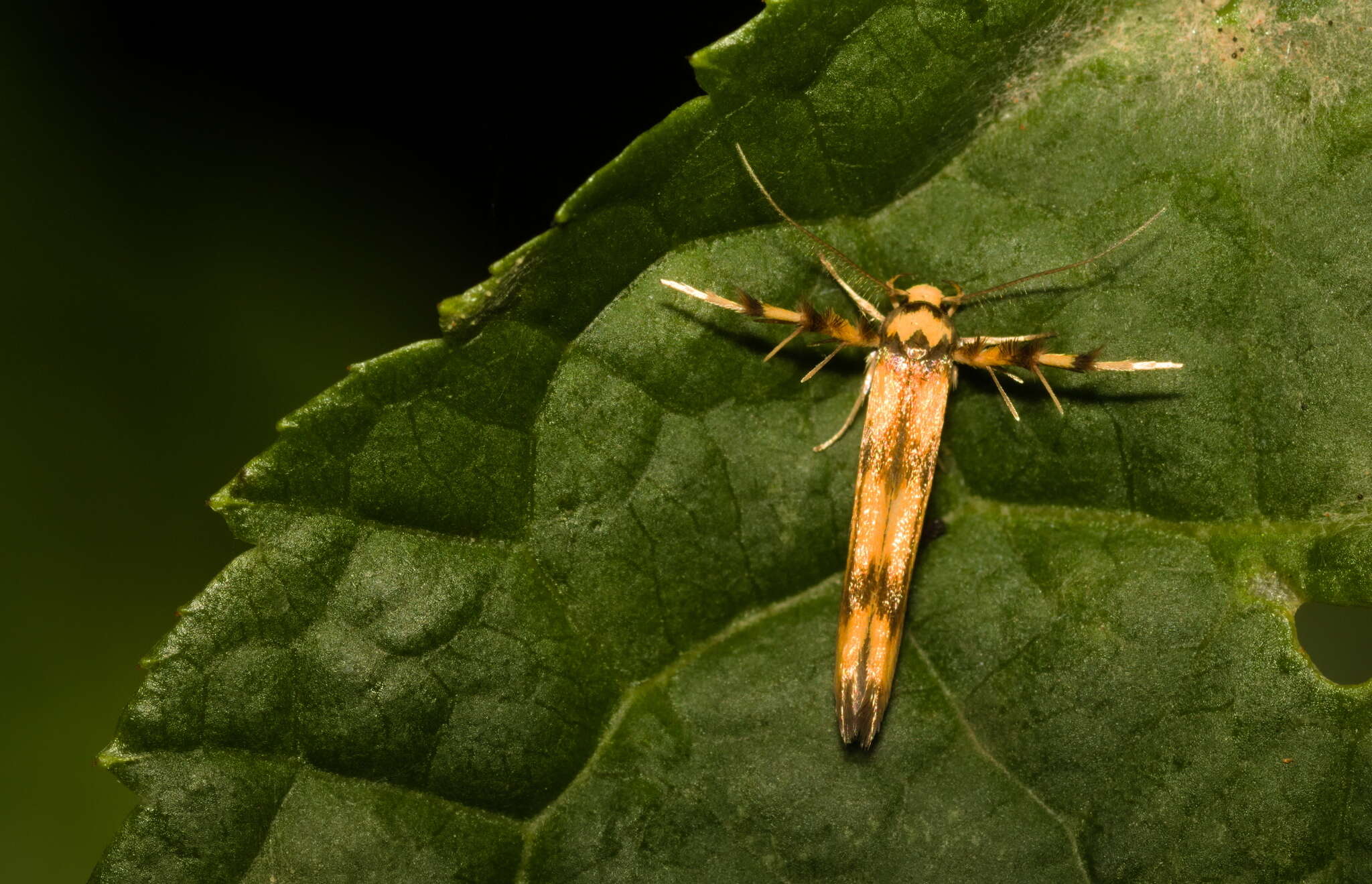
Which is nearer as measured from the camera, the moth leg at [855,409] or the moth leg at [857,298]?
the moth leg at [857,298]

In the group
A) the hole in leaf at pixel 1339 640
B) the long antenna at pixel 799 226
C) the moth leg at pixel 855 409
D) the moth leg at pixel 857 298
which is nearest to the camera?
the long antenna at pixel 799 226

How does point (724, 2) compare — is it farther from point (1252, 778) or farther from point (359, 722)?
point (1252, 778)

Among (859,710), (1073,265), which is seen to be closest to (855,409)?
(1073,265)

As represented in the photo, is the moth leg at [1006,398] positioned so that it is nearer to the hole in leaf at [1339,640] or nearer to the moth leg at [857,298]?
the moth leg at [857,298]

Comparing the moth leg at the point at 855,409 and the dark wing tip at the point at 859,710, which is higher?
the moth leg at the point at 855,409

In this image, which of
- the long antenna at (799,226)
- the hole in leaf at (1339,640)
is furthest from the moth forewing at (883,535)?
the hole in leaf at (1339,640)

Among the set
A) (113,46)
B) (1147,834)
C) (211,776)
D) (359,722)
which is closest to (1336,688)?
(1147,834)

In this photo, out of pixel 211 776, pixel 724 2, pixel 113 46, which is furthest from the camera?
pixel 113 46
